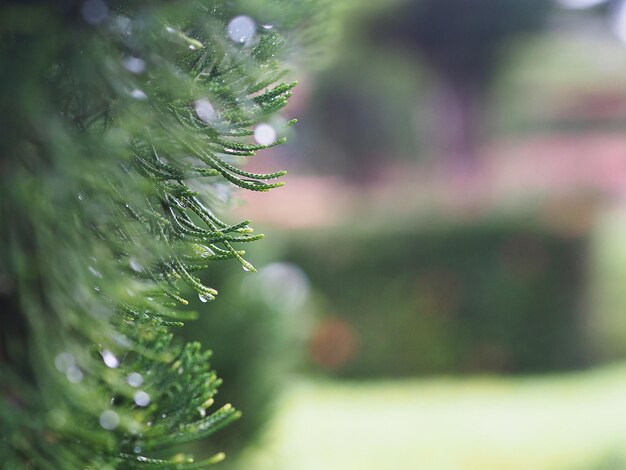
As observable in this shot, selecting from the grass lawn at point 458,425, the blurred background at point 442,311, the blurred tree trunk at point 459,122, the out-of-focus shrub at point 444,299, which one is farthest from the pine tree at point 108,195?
the blurred tree trunk at point 459,122

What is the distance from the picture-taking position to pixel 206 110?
925mm

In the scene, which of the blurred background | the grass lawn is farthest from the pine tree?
the grass lawn

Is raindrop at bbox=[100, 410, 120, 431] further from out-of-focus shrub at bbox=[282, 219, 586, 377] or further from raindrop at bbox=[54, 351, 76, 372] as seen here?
out-of-focus shrub at bbox=[282, 219, 586, 377]

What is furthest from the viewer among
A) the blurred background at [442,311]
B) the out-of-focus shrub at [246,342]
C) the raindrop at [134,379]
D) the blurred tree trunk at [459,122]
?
the blurred tree trunk at [459,122]

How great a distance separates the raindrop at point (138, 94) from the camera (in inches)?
30.8

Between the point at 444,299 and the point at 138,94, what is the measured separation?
8171 mm

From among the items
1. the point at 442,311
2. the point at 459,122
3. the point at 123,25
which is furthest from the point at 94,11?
the point at 459,122

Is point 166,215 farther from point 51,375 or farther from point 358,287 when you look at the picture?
point 358,287

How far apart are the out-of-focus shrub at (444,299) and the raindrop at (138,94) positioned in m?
7.98

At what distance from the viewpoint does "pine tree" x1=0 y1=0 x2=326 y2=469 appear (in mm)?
700

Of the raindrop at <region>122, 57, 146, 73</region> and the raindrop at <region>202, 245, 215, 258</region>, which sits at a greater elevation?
the raindrop at <region>122, 57, 146, 73</region>

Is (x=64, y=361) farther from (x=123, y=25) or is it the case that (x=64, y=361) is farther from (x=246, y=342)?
(x=246, y=342)

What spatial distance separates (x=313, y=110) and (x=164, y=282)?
20911mm

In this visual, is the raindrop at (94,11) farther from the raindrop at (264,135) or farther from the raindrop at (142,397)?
the raindrop at (142,397)
